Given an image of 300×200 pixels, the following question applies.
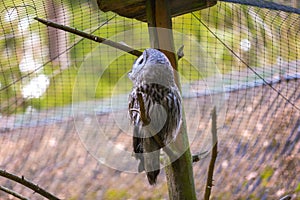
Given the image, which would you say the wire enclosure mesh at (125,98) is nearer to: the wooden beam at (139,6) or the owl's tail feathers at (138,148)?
the wooden beam at (139,6)

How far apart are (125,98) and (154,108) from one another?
1.12 metres

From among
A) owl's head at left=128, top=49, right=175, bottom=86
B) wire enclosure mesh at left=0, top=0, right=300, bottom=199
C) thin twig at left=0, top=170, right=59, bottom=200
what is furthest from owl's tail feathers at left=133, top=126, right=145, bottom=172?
wire enclosure mesh at left=0, top=0, right=300, bottom=199

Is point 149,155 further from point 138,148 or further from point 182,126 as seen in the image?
point 182,126

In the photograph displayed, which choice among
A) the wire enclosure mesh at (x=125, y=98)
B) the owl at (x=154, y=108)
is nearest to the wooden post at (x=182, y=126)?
A: the owl at (x=154, y=108)

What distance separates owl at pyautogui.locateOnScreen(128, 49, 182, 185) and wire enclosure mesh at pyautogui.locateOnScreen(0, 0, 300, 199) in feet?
2.35

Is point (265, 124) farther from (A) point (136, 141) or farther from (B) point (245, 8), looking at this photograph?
(A) point (136, 141)

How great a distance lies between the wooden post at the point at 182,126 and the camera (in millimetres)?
1530

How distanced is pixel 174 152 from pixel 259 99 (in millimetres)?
1654

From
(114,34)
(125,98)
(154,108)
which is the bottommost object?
(125,98)

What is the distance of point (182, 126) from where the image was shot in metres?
1.64

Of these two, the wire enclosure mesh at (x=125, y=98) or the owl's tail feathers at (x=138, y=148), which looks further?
the wire enclosure mesh at (x=125, y=98)

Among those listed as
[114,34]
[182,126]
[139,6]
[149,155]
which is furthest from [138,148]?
[114,34]

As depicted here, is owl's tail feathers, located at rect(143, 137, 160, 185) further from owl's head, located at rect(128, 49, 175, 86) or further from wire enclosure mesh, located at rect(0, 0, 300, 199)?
wire enclosure mesh, located at rect(0, 0, 300, 199)

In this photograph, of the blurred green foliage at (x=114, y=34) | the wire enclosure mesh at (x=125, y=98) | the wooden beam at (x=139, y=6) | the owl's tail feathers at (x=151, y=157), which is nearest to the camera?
the owl's tail feathers at (x=151, y=157)
